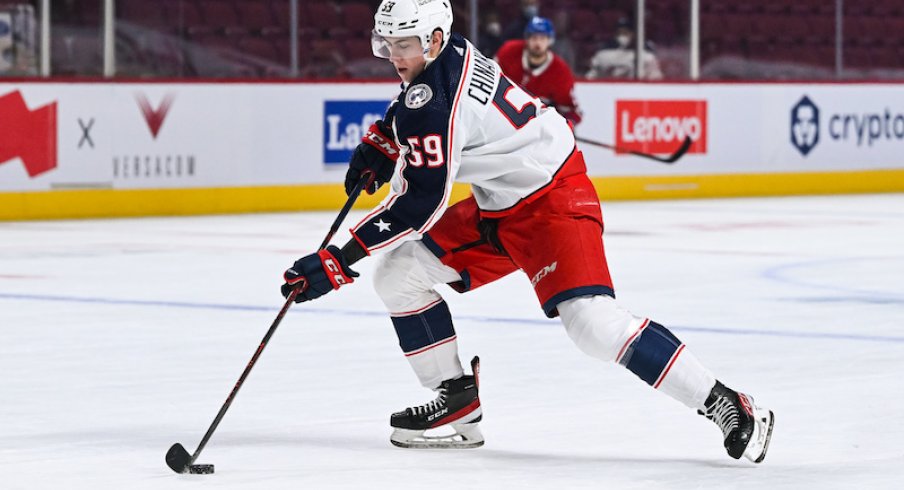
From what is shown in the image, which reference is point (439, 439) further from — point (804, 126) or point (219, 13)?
point (804, 126)

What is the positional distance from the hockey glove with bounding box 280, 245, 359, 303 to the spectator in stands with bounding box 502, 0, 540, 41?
9.59 metres

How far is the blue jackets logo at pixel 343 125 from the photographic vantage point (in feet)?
40.4

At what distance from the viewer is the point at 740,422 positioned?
12.3 ft

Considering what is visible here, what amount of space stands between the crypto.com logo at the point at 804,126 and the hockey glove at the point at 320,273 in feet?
36.8

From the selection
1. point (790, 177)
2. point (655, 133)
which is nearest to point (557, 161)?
point (655, 133)

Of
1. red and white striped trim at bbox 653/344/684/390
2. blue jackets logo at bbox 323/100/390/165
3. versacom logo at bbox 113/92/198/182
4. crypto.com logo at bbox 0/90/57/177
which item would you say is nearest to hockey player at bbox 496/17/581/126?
blue jackets logo at bbox 323/100/390/165

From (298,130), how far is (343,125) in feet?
1.15

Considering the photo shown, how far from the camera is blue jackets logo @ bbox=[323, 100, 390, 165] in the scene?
12.3 metres

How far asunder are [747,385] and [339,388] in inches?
42.7

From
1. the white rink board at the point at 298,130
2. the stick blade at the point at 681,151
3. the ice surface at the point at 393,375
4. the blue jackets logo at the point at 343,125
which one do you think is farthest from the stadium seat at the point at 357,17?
the ice surface at the point at 393,375

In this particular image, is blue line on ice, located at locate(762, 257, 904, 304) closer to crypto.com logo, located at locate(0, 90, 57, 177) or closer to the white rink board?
the white rink board

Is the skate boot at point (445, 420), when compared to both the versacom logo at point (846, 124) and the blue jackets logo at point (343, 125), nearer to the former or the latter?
the blue jackets logo at point (343, 125)

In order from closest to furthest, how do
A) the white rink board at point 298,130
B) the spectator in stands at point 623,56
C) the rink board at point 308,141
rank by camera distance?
the rink board at point 308,141 < the white rink board at point 298,130 < the spectator in stands at point 623,56

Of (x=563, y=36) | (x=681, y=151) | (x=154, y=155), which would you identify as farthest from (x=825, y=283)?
(x=563, y=36)
